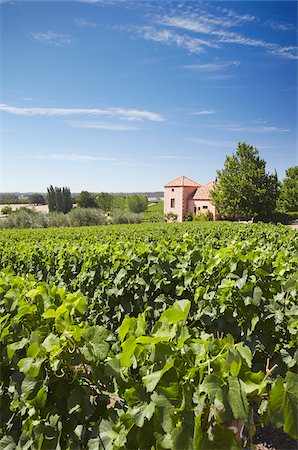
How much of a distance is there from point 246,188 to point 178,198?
1167 cm

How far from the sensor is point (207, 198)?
150 ft

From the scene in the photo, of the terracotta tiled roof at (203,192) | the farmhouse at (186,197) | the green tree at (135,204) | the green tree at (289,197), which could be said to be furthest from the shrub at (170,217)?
the green tree at (135,204)

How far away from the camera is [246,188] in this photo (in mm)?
37750

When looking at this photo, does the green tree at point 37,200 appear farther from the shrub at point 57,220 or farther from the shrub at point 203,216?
the shrub at point 57,220

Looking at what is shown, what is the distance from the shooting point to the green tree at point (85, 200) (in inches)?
2468

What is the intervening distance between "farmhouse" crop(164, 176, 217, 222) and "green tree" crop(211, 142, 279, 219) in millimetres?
5443

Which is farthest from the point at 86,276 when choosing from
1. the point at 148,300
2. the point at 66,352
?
the point at 66,352

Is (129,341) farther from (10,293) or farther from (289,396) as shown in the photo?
(10,293)

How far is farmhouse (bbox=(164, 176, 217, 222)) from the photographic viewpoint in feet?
152

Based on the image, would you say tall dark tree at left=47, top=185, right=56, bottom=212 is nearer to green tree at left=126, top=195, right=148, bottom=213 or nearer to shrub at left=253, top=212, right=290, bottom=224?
green tree at left=126, top=195, right=148, bottom=213

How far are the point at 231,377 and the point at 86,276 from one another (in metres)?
4.53

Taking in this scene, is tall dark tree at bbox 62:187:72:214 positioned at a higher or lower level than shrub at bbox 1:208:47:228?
higher

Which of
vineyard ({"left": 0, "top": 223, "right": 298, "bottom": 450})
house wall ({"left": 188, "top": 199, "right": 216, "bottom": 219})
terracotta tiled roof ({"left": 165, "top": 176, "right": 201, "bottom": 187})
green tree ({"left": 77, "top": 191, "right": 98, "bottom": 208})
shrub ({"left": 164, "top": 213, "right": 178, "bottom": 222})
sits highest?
terracotta tiled roof ({"left": 165, "top": 176, "right": 201, "bottom": 187})

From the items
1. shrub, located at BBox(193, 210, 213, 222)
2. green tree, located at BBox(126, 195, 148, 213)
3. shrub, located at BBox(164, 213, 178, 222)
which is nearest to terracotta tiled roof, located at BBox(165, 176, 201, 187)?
shrub, located at BBox(164, 213, 178, 222)
